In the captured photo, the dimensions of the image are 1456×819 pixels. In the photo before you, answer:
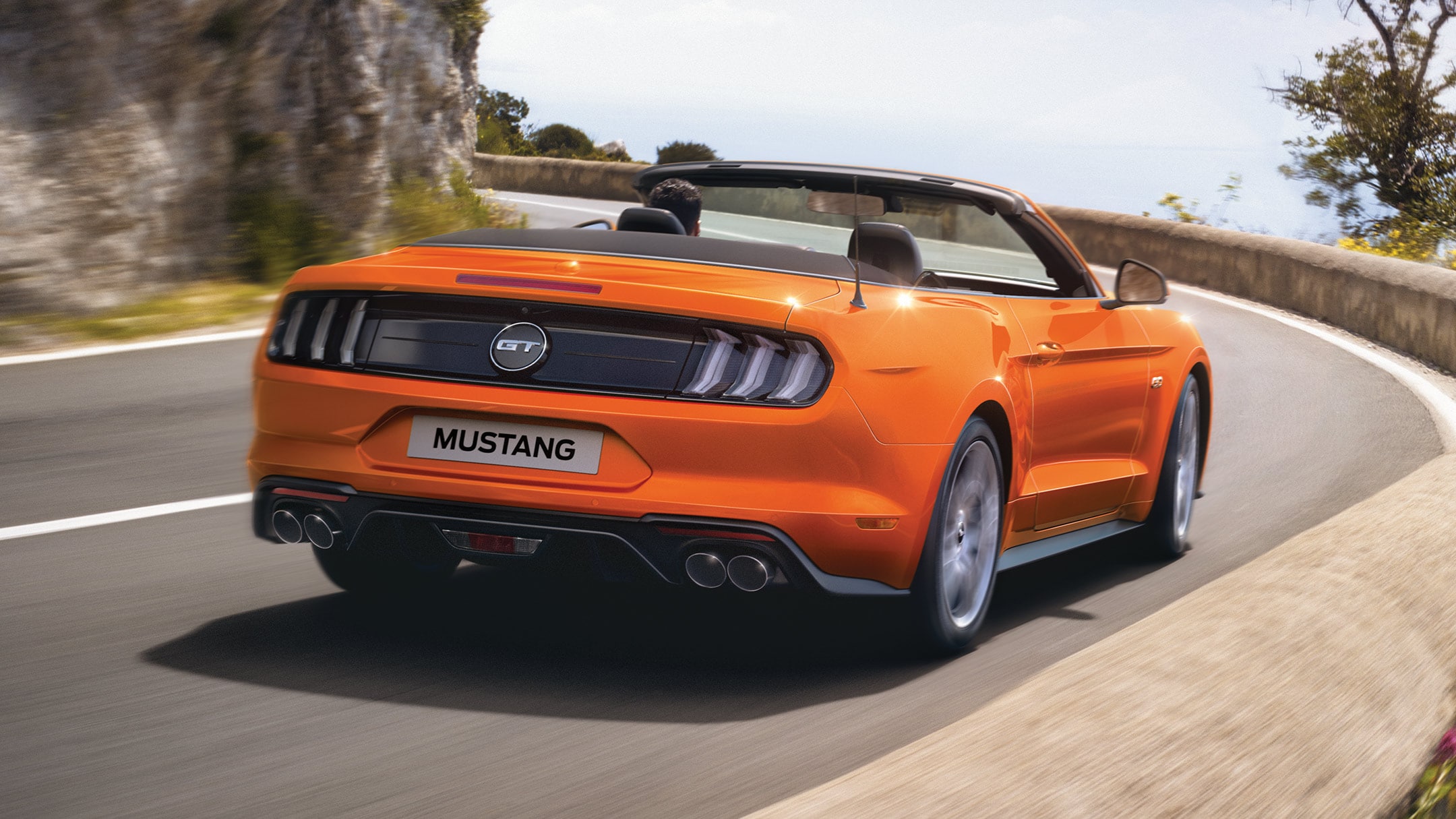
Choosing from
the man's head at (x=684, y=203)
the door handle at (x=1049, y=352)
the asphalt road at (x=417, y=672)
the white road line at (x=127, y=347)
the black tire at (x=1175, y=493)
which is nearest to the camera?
the asphalt road at (x=417, y=672)

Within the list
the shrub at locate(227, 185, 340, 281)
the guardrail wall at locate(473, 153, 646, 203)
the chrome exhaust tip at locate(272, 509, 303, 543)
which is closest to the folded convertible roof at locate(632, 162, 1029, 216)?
the chrome exhaust tip at locate(272, 509, 303, 543)

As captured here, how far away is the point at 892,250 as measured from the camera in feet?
16.0

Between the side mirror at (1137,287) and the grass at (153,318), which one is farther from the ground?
the side mirror at (1137,287)

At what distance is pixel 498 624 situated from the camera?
4879 mm

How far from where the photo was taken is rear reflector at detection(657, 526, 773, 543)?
4004 millimetres

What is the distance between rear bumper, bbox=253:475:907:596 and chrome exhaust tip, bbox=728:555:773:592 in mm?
17

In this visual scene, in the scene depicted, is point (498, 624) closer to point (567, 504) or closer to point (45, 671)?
point (567, 504)

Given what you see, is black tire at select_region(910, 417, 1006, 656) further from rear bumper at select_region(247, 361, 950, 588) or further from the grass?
the grass

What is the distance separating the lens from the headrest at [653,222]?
523cm

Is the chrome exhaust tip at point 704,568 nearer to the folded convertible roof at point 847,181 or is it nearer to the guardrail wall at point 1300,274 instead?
the folded convertible roof at point 847,181

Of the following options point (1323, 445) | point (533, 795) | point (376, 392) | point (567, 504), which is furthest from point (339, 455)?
point (1323, 445)

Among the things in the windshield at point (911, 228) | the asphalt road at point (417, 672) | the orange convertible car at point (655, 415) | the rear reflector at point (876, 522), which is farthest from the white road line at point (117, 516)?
the rear reflector at point (876, 522)

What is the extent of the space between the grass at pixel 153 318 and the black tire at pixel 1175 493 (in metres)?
6.67

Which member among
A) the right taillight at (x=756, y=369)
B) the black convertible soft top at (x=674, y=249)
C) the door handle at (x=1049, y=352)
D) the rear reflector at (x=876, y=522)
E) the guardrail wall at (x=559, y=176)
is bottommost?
the guardrail wall at (x=559, y=176)
